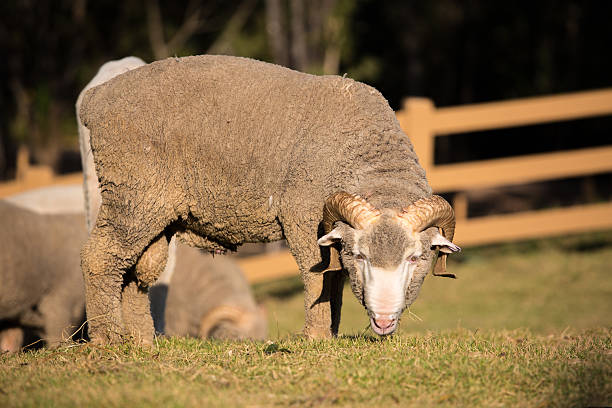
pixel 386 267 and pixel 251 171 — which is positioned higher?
pixel 251 171

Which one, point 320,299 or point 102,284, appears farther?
point 102,284

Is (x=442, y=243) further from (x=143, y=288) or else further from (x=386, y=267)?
(x=143, y=288)

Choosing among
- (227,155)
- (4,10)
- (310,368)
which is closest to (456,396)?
(310,368)

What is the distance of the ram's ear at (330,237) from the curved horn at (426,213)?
1.31 ft

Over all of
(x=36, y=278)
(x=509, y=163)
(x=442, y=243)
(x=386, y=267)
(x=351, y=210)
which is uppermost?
(x=351, y=210)

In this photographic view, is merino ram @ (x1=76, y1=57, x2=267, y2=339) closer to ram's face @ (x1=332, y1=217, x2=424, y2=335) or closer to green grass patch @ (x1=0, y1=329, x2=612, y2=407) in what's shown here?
green grass patch @ (x1=0, y1=329, x2=612, y2=407)

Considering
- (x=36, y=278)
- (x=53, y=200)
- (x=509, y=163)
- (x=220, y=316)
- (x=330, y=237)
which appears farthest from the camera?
(x=509, y=163)

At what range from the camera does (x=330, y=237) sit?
4.97 meters

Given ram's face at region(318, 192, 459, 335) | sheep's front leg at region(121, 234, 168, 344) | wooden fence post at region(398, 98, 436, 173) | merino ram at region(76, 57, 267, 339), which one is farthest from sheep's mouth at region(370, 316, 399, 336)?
wooden fence post at region(398, 98, 436, 173)

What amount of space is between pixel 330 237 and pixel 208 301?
4940 mm

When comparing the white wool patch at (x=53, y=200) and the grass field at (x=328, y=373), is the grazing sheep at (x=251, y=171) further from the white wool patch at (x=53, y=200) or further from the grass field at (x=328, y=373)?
the white wool patch at (x=53, y=200)

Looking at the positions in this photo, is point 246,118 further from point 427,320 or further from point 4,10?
point 4,10

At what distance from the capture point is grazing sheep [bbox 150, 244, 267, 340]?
374 inches

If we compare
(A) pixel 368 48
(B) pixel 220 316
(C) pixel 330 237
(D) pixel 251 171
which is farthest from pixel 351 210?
(A) pixel 368 48
